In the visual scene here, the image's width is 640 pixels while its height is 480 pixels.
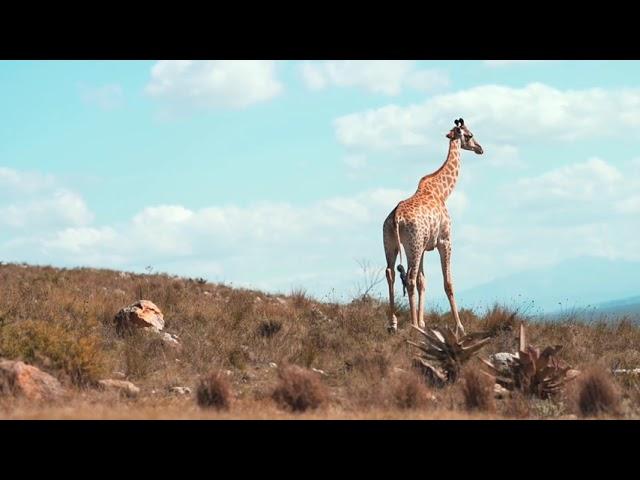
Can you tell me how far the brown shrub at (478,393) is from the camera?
368 inches

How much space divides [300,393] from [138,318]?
641cm

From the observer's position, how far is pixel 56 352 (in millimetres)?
11188

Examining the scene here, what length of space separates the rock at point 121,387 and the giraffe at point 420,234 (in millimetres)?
5815

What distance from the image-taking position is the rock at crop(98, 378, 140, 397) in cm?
1062

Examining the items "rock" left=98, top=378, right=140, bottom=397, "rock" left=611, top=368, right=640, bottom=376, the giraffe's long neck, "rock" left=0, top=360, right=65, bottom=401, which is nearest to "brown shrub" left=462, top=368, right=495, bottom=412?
"rock" left=611, top=368, right=640, bottom=376

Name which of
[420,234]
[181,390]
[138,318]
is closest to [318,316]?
[420,234]

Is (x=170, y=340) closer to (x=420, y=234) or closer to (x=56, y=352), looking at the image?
(x=56, y=352)

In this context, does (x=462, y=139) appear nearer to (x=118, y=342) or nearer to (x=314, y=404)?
(x=118, y=342)

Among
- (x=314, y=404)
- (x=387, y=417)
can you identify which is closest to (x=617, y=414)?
(x=387, y=417)

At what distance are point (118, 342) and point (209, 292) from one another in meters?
10.00

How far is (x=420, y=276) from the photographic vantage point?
15.5 metres

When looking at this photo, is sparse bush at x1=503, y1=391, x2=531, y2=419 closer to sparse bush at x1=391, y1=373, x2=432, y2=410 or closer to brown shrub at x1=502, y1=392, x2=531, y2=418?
brown shrub at x1=502, y1=392, x2=531, y2=418
